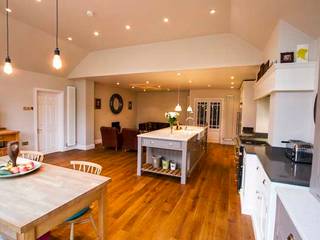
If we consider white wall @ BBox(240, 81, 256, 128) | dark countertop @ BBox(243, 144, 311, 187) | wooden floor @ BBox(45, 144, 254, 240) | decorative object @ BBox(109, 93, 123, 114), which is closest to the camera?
dark countertop @ BBox(243, 144, 311, 187)

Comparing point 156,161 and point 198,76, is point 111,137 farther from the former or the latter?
point 198,76

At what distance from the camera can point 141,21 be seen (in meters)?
3.54

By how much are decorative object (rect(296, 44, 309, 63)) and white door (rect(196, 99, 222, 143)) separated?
18.6ft

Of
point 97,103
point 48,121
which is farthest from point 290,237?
point 97,103

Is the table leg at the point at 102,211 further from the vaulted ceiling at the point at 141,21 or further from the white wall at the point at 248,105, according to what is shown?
the white wall at the point at 248,105

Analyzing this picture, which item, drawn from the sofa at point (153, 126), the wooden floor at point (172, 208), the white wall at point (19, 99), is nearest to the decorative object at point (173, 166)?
the wooden floor at point (172, 208)

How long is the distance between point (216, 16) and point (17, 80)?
5266 mm

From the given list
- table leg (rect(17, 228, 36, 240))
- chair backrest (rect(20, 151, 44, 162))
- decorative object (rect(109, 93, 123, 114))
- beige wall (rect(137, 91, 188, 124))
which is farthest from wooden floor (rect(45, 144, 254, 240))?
beige wall (rect(137, 91, 188, 124))

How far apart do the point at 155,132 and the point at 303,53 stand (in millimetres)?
3128

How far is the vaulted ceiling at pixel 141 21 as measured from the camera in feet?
7.67

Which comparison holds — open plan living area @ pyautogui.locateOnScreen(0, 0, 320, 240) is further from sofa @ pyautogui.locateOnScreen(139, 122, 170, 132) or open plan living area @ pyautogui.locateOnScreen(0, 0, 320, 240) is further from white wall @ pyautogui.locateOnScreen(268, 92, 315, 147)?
sofa @ pyautogui.locateOnScreen(139, 122, 170, 132)

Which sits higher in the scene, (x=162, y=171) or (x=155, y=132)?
(x=155, y=132)

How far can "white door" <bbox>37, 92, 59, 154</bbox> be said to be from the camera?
5519 millimetres

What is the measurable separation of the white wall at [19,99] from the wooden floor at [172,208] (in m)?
2.90
